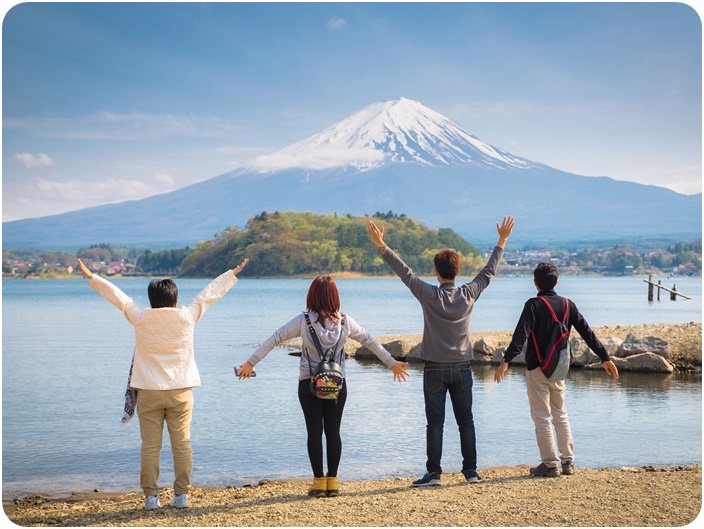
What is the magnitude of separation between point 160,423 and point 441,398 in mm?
1900

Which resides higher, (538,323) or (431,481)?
(538,323)

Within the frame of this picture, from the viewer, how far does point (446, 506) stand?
5.74 m

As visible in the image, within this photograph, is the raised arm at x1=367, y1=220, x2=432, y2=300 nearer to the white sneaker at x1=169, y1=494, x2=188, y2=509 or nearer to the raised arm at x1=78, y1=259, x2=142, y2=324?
the raised arm at x1=78, y1=259, x2=142, y2=324

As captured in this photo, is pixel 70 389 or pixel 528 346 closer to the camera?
pixel 528 346

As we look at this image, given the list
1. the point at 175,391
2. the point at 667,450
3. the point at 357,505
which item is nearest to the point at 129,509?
the point at 175,391

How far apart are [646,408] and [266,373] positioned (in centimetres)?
813

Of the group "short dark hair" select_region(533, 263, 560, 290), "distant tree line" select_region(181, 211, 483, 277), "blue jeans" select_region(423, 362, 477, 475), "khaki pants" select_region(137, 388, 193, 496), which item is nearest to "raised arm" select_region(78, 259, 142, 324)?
"khaki pants" select_region(137, 388, 193, 496)

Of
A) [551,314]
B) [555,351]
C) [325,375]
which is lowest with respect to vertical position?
[325,375]

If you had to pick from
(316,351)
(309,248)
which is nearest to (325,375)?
(316,351)

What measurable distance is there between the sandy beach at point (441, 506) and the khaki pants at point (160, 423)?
0.30 meters

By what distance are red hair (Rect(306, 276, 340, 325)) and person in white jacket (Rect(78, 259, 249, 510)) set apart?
1.85 feet

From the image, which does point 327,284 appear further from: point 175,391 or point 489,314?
point 489,314

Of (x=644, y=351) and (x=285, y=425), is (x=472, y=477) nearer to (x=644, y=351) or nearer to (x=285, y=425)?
(x=285, y=425)

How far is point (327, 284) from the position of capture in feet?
19.8
